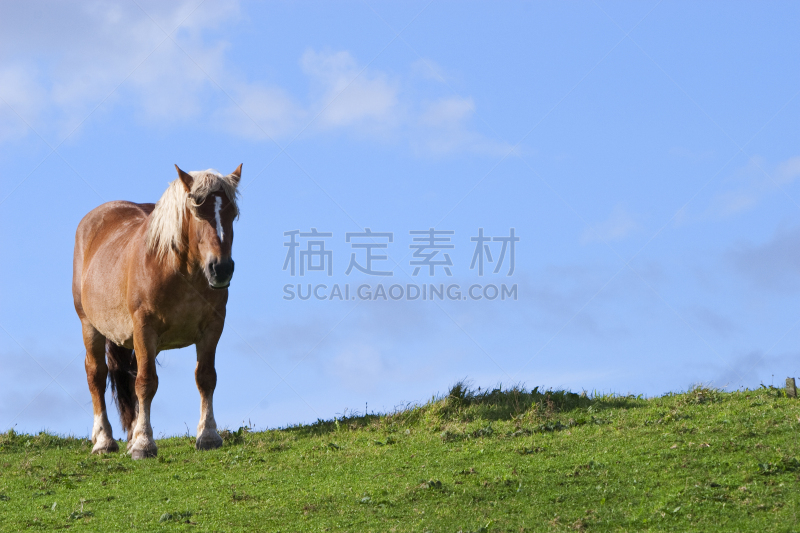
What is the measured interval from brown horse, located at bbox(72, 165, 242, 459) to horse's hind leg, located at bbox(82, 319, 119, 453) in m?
0.02

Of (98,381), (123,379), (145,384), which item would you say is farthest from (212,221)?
(98,381)

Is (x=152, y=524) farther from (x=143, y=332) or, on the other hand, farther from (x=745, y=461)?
(x=745, y=461)

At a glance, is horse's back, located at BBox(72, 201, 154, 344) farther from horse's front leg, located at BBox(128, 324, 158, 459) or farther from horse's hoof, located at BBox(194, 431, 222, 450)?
horse's hoof, located at BBox(194, 431, 222, 450)

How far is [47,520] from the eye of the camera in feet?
29.1

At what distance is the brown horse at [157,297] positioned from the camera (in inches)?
458

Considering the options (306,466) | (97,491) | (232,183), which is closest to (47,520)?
(97,491)

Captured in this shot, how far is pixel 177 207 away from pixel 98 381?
4.47m

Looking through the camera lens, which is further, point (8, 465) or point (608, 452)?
point (8, 465)

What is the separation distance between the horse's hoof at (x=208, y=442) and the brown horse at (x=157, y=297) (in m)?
0.02

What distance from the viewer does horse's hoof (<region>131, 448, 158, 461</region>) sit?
1214 centimetres

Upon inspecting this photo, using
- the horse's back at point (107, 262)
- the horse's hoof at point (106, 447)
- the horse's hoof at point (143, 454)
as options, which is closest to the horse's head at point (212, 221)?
the horse's back at point (107, 262)

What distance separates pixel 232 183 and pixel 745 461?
795 centimetres

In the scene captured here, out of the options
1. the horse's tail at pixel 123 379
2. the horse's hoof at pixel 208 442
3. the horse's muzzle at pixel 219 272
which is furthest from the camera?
the horse's tail at pixel 123 379

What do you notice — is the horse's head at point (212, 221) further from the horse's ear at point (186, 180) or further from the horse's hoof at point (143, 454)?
the horse's hoof at point (143, 454)
